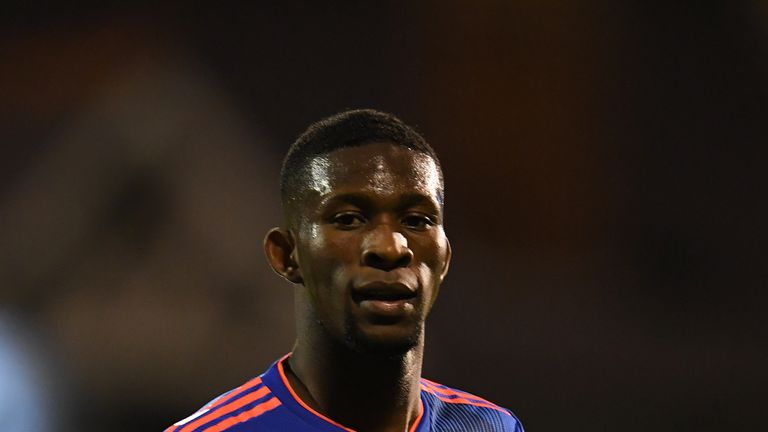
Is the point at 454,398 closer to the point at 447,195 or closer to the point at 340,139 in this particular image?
the point at 340,139

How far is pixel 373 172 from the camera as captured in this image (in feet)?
5.24

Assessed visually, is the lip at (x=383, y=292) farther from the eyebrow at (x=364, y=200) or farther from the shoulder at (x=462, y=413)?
the shoulder at (x=462, y=413)

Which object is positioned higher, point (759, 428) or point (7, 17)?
point (7, 17)

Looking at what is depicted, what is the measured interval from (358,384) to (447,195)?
2.08m

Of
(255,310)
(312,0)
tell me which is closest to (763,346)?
(255,310)

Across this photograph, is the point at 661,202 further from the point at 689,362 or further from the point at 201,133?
the point at 201,133

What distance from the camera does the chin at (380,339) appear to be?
5.07 feet

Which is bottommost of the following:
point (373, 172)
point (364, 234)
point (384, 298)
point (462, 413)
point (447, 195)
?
point (462, 413)

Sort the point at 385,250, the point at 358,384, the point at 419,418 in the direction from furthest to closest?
the point at 419,418
the point at 358,384
the point at 385,250

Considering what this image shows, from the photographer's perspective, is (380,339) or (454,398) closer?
(380,339)

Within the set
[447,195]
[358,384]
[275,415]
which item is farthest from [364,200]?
[447,195]

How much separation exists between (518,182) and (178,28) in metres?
1.59

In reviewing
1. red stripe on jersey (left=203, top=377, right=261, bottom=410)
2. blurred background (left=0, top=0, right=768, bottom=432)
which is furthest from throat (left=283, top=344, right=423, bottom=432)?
blurred background (left=0, top=0, right=768, bottom=432)

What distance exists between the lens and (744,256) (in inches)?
147
